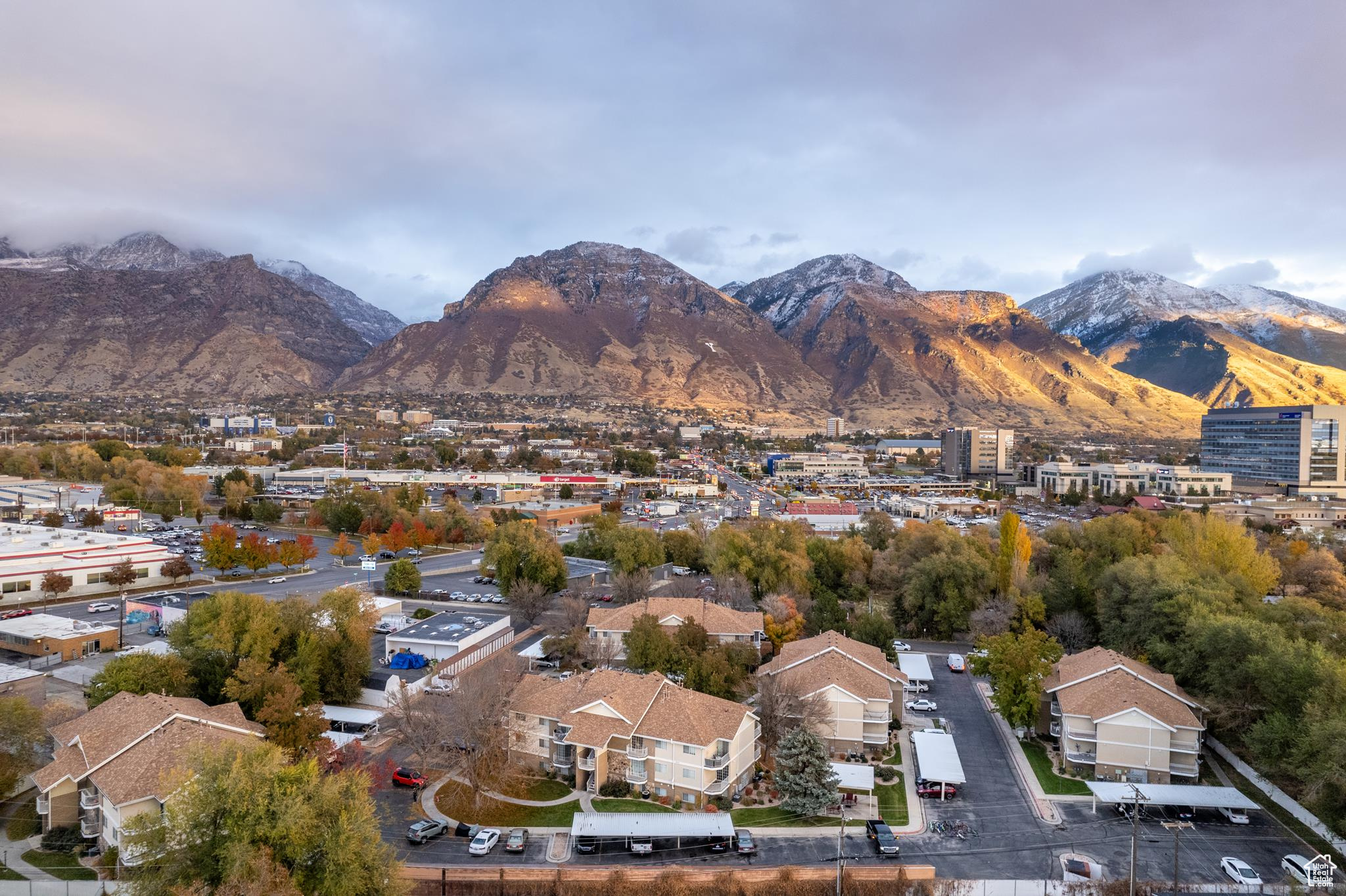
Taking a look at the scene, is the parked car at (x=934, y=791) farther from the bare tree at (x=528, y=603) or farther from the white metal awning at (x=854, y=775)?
the bare tree at (x=528, y=603)

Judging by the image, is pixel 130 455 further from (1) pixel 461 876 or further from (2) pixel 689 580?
(1) pixel 461 876

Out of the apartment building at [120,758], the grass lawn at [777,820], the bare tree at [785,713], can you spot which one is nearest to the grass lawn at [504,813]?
the grass lawn at [777,820]

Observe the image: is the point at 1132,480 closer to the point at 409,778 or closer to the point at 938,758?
the point at 938,758

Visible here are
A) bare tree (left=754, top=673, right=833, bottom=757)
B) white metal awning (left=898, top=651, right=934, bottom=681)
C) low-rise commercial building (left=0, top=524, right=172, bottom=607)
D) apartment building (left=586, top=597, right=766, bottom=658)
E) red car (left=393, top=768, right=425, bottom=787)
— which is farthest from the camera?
low-rise commercial building (left=0, top=524, right=172, bottom=607)

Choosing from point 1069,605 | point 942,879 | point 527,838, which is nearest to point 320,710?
point 527,838

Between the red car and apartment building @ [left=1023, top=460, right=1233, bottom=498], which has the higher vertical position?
apartment building @ [left=1023, top=460, right=1233, bottom=498]

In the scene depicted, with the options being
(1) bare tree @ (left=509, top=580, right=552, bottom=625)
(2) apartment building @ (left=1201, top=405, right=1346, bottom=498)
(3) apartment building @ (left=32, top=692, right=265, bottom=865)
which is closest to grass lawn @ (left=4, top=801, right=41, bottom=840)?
(3) apartment building @ (left=32, top=692, right=265, bottom=865)

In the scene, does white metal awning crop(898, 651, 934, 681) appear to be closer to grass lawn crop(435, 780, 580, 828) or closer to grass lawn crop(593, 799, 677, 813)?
grass lawn crop(593, 799, 677, 813)
